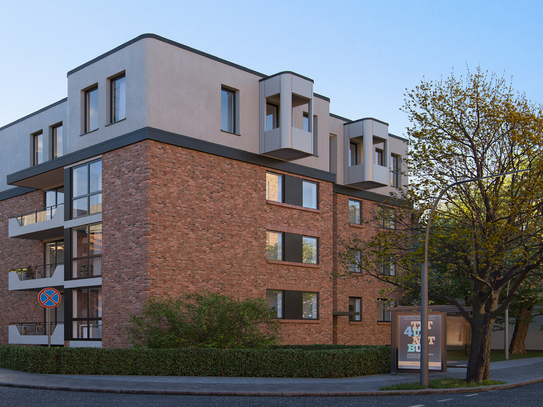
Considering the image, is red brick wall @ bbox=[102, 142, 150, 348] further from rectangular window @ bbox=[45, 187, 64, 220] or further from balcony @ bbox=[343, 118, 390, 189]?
balcony @ bbox=[343, 118, 390, 189]

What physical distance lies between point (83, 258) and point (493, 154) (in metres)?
16.8

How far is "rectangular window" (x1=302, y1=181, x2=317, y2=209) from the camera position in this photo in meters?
30.2

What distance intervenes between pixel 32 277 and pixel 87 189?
7.03 metres

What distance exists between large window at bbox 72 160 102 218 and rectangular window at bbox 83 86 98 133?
168 centimetres

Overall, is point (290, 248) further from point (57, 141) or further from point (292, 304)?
point (57, 141)

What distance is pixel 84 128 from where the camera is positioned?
26281mm

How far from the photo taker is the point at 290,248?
28.8 m

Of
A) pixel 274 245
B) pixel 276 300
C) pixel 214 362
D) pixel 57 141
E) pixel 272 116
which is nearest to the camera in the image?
pixel 214 362

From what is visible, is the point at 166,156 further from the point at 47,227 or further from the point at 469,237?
the point at 469,237

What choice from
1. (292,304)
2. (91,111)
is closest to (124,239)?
(91,111)

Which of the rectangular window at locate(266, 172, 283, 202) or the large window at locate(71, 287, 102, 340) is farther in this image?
the rectangular window at locate(266, 172, 283, 202)

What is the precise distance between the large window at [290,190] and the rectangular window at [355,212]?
156 inches

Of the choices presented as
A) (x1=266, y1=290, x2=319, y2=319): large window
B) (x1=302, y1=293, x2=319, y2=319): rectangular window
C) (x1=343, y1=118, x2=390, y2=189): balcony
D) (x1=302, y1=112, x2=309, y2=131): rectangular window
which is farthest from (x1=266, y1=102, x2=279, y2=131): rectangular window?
(x1=302, y1=293, x2=319, y2=319): rectangular window

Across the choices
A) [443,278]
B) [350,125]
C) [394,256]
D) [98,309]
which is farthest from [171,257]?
[443,278]
